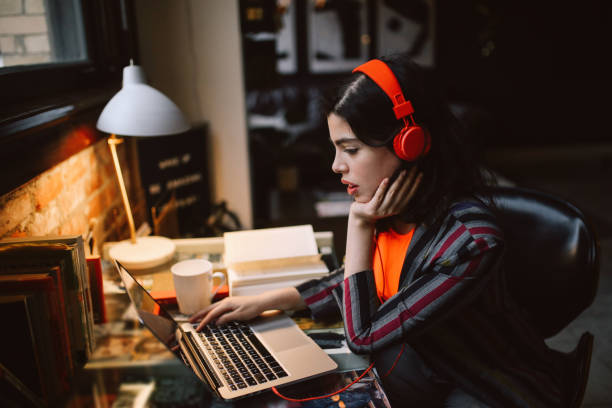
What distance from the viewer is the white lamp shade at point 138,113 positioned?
1167mm

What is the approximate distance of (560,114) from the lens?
615 cm

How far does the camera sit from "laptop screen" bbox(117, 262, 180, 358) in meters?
0.77

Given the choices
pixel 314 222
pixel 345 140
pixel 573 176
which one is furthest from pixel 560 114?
pixel 345 140

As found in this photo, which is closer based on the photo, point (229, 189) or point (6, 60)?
point (6, 60)

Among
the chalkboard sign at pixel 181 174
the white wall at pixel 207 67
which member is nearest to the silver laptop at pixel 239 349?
the chalkboard sign at pixel 181 174

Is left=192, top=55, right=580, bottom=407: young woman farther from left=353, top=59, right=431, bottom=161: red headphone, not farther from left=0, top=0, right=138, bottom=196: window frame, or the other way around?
left=0, top=0, right=138, bottom=196: window frame

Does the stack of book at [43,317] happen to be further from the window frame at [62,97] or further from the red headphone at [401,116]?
the red headphone at [401,116]

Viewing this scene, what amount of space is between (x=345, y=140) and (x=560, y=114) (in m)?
6.07

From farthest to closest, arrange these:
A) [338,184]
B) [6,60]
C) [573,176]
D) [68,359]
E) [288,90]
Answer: [288,90] → [573,176] → [338,184] → [6,60] → [68,359]

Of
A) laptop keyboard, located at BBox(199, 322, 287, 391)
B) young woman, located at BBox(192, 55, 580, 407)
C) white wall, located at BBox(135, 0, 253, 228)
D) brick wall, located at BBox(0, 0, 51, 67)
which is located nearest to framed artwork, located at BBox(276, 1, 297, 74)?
white wall, located at BBox(135, 0, 253, 228)

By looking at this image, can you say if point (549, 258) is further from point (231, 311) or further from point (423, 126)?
point (231, 311)

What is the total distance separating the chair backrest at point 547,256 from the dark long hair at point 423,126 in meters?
0.19

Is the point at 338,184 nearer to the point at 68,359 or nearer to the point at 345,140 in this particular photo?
the point at 345,140

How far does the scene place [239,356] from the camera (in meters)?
0.96
